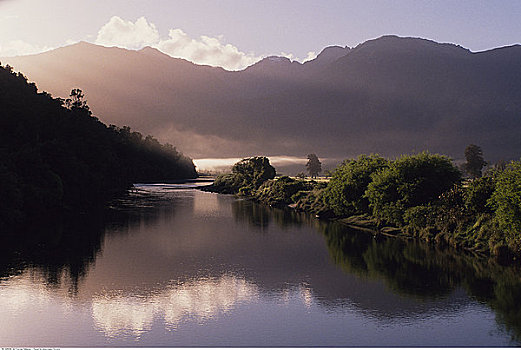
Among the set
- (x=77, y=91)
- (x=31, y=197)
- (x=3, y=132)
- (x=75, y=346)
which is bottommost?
(x=75, y=346)

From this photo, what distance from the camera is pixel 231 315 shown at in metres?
38.3

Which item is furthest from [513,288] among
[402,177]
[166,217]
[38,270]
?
[166,217]

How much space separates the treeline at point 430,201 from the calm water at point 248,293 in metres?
4.12

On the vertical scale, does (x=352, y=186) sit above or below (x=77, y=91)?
below

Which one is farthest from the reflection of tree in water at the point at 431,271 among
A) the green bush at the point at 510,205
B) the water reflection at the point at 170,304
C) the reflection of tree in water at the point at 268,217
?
the reflection of tree in water at the point at 268,217

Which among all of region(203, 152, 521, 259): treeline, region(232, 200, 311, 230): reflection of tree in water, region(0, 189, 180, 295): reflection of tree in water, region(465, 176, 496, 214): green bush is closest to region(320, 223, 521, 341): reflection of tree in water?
region(203, 152, 521, 259): treeline

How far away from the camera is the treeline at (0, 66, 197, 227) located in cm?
8706

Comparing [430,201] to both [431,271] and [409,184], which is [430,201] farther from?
[431,271]

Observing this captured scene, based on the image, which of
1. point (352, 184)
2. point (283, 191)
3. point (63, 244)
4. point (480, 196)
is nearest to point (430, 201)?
point (480, 196)

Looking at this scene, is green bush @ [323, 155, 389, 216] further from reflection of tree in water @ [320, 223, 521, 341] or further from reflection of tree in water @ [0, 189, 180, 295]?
reflection of tree in water @ [0, 189, 180, 295]

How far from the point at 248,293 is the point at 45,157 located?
7597 cm

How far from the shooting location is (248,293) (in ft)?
148

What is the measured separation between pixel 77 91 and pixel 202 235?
330 ft

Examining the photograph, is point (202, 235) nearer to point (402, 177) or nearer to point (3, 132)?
point (402, 177)
